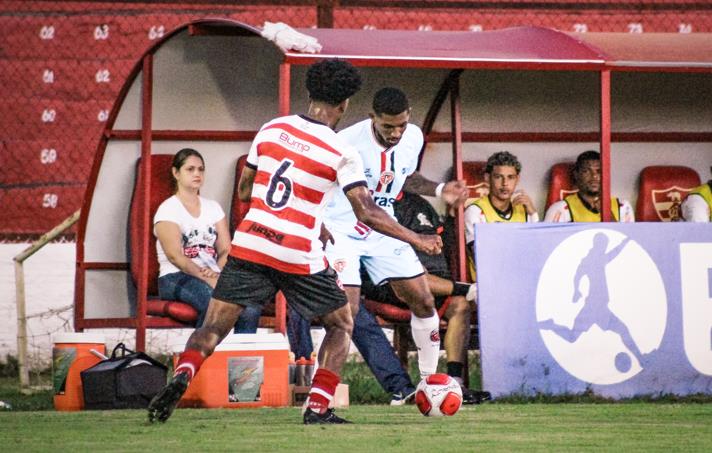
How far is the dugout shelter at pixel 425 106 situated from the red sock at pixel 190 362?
3.12 metres

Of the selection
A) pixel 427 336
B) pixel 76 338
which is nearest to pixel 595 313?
pixel 427 336

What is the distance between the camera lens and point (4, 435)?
737 cm

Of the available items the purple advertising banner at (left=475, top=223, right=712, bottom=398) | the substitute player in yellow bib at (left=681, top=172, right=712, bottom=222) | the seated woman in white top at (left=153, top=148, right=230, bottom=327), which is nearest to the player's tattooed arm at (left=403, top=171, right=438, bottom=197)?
the purple advertising banner at (left=475, top=223, right=712, bottom=398)

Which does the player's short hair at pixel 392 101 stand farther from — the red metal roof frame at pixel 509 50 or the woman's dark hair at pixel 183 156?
the woman's dark hair at pixel 183 156

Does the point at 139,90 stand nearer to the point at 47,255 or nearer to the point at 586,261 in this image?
the point at 47,255

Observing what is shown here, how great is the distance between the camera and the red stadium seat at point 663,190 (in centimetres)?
1268

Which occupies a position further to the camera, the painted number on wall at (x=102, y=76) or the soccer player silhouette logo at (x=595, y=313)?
the painted number on wall at (x=102, y=76)

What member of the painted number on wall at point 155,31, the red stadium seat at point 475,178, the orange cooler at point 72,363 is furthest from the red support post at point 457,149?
the painted number on wall at point 155,31

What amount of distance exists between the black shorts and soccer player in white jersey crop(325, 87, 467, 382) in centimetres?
181

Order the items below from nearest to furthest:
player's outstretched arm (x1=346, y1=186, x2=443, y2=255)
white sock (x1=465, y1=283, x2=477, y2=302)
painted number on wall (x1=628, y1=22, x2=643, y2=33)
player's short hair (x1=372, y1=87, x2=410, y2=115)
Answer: player's outstretched arm (x1=346, y1=186, x2=443, y2=255) < player's short hair (x1=372, y1=87, x2=410, y2=115) < white sock (x1=465, y1=283, x2=477, y2=302) < painted number on wall (x1=628, y1=22, x2=643, y2=33)

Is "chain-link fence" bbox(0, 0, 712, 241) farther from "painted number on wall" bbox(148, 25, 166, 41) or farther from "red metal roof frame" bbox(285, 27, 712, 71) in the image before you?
"red metal roof frame" bbox(285, 27, 712, 71)

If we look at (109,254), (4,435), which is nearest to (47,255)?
(109,254)

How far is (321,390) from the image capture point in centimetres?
777

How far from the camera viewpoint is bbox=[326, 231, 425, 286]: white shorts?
9.88m
